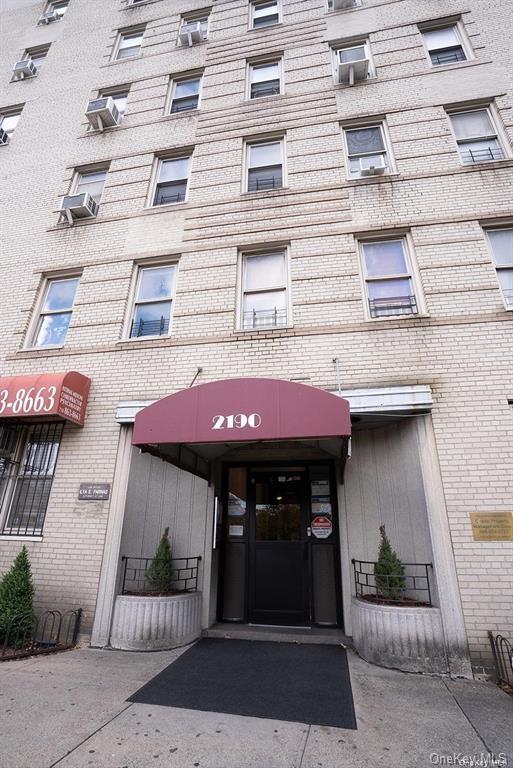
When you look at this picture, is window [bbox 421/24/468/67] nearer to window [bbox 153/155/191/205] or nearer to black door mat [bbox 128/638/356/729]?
window [bbox 153/155/191/205]

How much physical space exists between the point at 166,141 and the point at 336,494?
9.61 metres

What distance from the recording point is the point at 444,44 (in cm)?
989

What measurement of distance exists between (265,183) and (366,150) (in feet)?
7.89

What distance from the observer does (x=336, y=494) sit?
7.02 meters

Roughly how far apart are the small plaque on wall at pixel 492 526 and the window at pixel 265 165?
7636 millimetres

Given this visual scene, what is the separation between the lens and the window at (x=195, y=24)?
11631 millimetres

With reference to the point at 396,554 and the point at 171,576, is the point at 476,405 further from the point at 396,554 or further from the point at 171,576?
the point at 171,576

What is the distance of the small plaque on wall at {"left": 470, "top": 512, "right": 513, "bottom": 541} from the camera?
205 inches

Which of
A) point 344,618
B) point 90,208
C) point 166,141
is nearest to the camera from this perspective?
point 344,618

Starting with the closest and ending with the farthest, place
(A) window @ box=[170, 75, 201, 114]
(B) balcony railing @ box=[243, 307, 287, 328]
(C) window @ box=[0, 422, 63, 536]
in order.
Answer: (C) window @ box=[0, 422, 63, 536] < (B) balcony railing @ box=[243, 307, 287, 328] < (A) window @ box=[170, 75, 201, 114]

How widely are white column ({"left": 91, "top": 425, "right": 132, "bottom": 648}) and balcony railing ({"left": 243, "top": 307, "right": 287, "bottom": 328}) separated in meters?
3.00

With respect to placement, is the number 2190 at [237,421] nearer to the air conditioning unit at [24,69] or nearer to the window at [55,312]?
the window at [55,312]

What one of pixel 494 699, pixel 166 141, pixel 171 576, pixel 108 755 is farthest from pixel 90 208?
pixel 494 699

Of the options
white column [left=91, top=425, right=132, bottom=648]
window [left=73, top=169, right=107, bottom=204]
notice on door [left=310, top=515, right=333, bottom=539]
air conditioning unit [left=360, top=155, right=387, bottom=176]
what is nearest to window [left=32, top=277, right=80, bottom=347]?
window [left=73, top=169, right=107, bottom=204]
